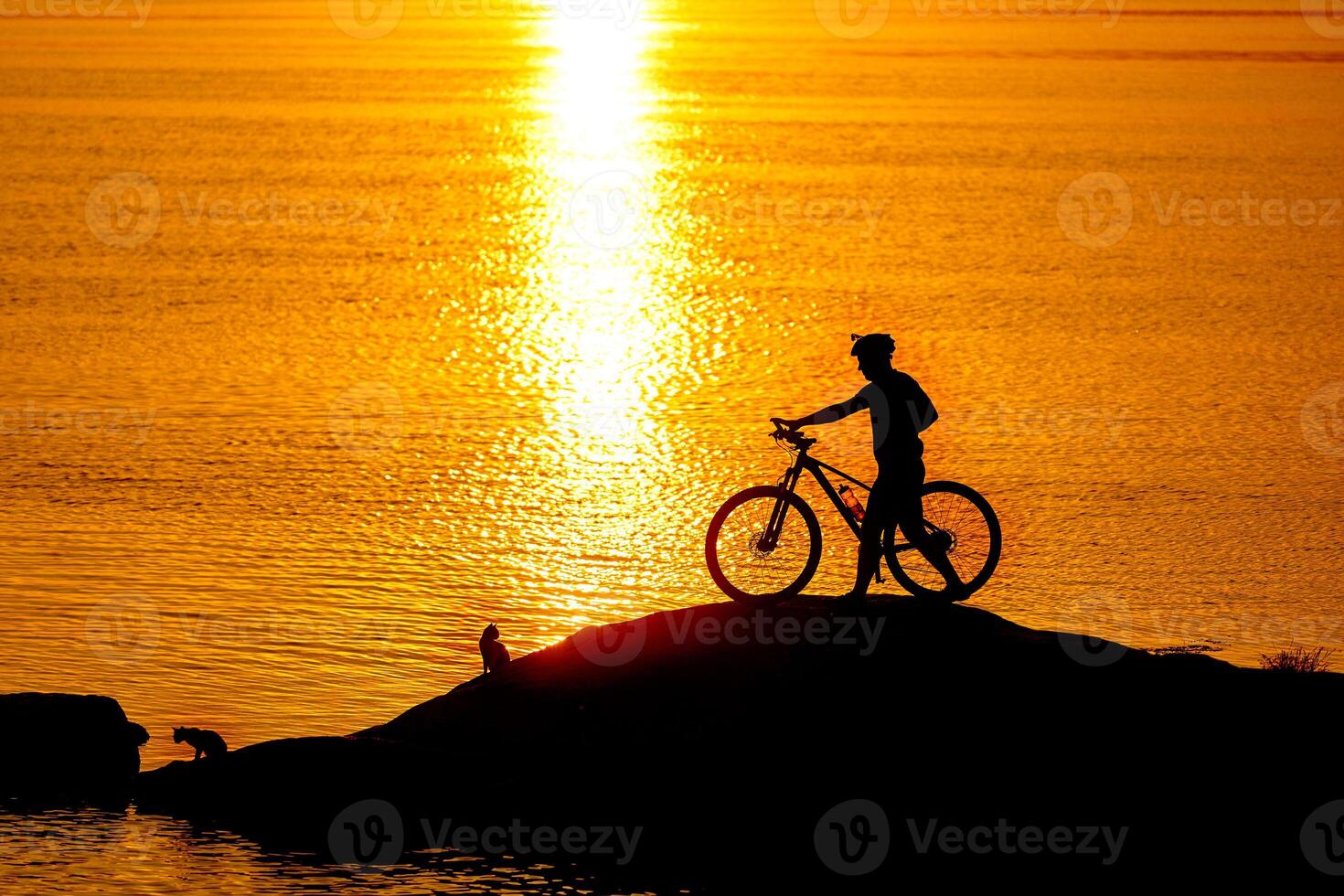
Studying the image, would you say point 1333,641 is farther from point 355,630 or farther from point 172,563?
point 172,563

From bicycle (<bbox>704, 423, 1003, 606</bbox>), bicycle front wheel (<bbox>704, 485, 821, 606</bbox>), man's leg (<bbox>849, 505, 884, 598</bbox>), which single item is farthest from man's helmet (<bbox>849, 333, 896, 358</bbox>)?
bicycle front wheel (<bbox>704, 485, 821, 606</bbox>)

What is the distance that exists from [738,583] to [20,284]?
4114cm

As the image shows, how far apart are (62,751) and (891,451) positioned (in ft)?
31.2

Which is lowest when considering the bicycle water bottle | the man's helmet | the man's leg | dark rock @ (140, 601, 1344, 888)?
dark rock @ (140, 601, 1344, 888)

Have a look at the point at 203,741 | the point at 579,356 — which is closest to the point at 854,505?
the point at 203,741

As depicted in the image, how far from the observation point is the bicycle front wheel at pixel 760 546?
1834 centimetres

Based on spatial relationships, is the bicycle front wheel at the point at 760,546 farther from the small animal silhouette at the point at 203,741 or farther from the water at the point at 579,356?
the small animal silhouette at the point at 203,741

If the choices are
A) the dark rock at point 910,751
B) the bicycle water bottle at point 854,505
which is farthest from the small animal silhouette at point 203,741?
the bicycle water bottle at point 854,505

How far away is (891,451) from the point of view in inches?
712

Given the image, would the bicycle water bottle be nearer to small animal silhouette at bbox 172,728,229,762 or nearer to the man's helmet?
the man's helmet

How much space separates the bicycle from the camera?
18.2 m

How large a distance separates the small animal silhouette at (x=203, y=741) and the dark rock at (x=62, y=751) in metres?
0.53

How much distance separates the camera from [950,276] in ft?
192

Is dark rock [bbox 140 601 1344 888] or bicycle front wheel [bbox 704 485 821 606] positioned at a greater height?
bicycle front wheel [bbox 704 485 821 606]
